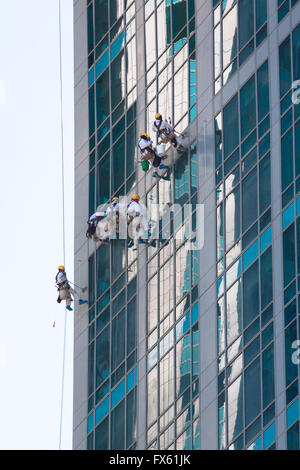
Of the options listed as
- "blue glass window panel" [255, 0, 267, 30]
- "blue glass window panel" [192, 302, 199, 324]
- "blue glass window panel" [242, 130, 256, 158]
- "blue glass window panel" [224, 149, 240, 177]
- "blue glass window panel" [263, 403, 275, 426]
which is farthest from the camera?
"blue glass window panel" [192, 302, 199, 324]

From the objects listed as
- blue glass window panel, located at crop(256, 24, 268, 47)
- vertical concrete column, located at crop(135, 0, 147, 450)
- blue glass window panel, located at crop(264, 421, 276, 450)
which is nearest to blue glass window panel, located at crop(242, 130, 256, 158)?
blue glass window panel, located at crop(256, 24, 268, 47)

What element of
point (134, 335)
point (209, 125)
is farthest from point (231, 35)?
point (134, 335)

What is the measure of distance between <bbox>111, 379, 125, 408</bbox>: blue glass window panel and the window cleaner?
9313 mm

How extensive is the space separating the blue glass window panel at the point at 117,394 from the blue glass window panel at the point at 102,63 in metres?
13.1

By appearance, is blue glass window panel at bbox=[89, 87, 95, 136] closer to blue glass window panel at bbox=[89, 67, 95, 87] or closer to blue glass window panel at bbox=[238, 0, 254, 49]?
blue glass window panel at bbox=[89, 67, 95, 87]

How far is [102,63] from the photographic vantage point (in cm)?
11744

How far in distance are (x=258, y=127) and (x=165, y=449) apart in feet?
40.8

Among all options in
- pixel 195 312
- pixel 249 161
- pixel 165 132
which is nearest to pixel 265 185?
pixel 249 161

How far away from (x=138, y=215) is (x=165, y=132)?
3513mm

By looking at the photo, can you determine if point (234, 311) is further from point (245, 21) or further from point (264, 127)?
point (245, 21)

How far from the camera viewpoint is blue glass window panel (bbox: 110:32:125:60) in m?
116

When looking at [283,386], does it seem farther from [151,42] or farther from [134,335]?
[151,42]

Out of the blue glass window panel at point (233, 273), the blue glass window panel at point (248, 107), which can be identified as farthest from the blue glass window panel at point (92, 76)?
the blue glass window panel at point (233, 273)

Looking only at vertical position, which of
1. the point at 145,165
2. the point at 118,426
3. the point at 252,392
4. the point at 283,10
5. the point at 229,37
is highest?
the point at 229,37
